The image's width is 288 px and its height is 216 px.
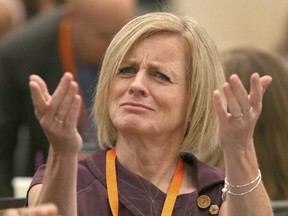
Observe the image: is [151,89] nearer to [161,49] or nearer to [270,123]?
[161,49]

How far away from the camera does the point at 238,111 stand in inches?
155

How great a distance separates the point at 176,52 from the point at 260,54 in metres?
1.49

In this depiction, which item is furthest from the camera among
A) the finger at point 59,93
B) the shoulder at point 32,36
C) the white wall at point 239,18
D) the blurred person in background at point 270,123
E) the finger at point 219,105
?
the white wall at point 239,18

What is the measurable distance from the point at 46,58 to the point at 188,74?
2392 mm

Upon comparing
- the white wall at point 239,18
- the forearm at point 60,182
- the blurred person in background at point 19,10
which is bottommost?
the white wall at point 239,18

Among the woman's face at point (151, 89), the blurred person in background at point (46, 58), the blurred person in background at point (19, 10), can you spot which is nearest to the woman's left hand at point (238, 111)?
the woman's face at point (151, 89)

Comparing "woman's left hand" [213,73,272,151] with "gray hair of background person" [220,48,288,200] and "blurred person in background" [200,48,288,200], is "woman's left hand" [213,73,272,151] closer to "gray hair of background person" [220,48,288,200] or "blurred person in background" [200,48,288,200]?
"blurred person in background" [200,48,288,200]

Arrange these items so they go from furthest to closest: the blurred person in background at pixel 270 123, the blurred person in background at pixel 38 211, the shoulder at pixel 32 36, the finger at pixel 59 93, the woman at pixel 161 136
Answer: the shoulder at pixel 32 36 < the blurred person in background at pixel 270 123 < the woman at pixel 161 136 < the finger at pixel 59 93 < the blurred person in background at pixel 38 211

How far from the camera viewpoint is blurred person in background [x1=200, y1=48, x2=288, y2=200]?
5559 mm

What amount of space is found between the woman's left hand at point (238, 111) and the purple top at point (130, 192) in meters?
0.34

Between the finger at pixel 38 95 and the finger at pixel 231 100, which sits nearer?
the finger at pixel 38 95

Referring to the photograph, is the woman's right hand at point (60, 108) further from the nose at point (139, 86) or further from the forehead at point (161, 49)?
the forehead at point (161, 49)

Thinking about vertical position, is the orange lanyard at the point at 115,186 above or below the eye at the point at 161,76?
below

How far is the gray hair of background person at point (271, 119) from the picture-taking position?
219 inches
